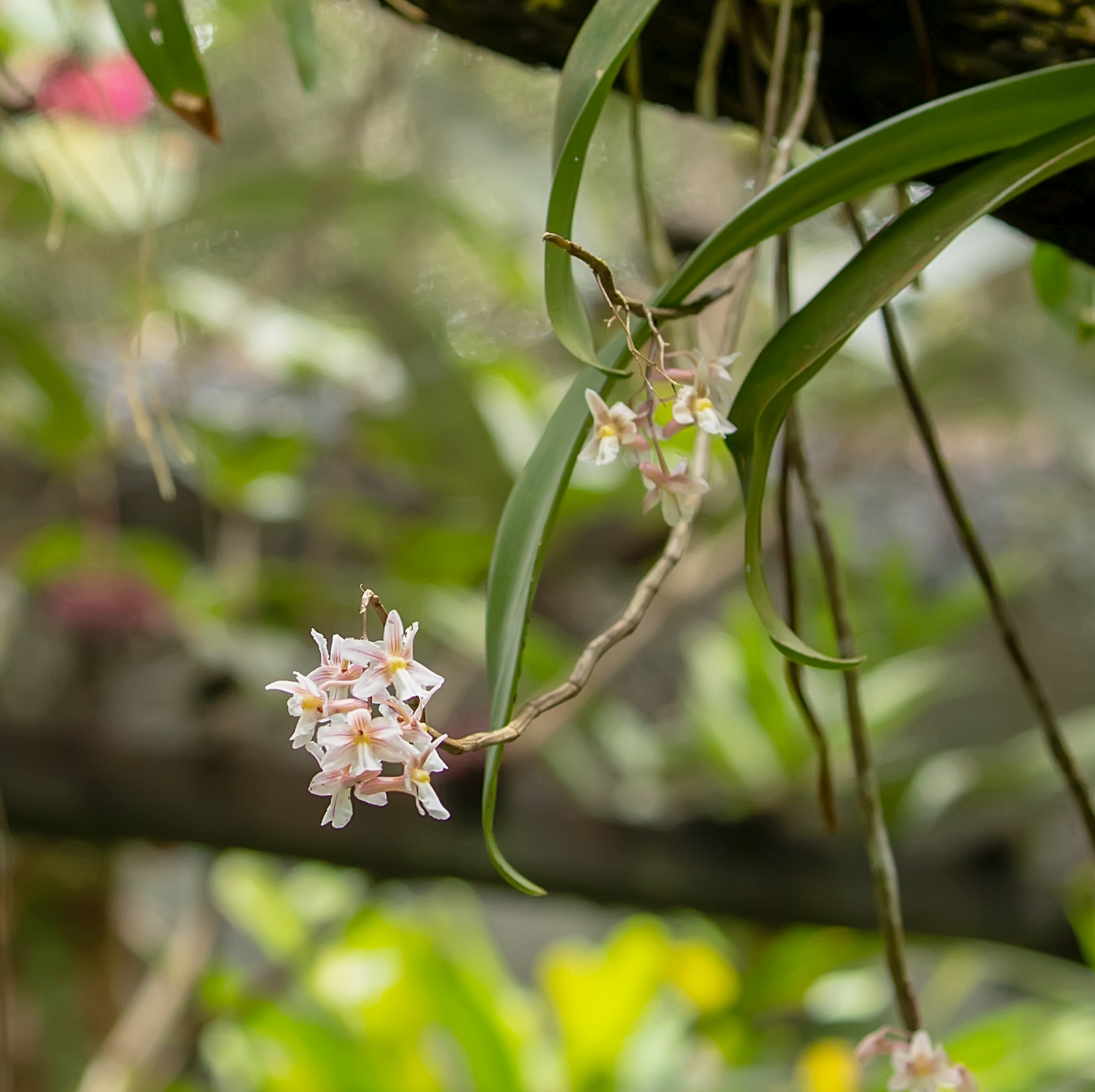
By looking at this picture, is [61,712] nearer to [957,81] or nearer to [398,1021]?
[398,1021]

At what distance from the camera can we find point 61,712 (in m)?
1.15

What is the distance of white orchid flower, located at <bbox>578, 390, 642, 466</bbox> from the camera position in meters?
0.23

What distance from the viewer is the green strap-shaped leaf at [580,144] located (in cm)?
24

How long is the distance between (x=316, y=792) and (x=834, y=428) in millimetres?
1746

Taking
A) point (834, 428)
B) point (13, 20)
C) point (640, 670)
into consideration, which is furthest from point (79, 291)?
point (834, 428)

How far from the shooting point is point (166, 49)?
359mm

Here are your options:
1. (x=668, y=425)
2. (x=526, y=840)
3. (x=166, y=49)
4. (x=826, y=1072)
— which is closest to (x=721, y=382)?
(x=668, y=425)

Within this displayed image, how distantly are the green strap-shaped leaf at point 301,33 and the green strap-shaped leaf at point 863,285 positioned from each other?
28 centimetres

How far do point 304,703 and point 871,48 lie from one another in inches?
11.4

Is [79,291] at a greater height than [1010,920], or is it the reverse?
[79,291]

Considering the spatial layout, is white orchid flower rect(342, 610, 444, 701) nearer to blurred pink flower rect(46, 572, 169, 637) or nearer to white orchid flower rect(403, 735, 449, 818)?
white orchid flower rect(403, 735, 449, 818)

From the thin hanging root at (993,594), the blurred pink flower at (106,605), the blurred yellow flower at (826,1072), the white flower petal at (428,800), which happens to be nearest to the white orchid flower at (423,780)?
the white flower petal at (428,800)

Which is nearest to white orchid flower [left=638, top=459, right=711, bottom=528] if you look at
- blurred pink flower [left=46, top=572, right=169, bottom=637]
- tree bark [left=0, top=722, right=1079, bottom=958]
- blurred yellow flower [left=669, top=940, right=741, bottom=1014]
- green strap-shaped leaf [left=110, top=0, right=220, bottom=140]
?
green strap-shaped leaf [left=110, top=0, right=220, bottom=140]

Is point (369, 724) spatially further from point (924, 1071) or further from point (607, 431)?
point (924, 1071)
